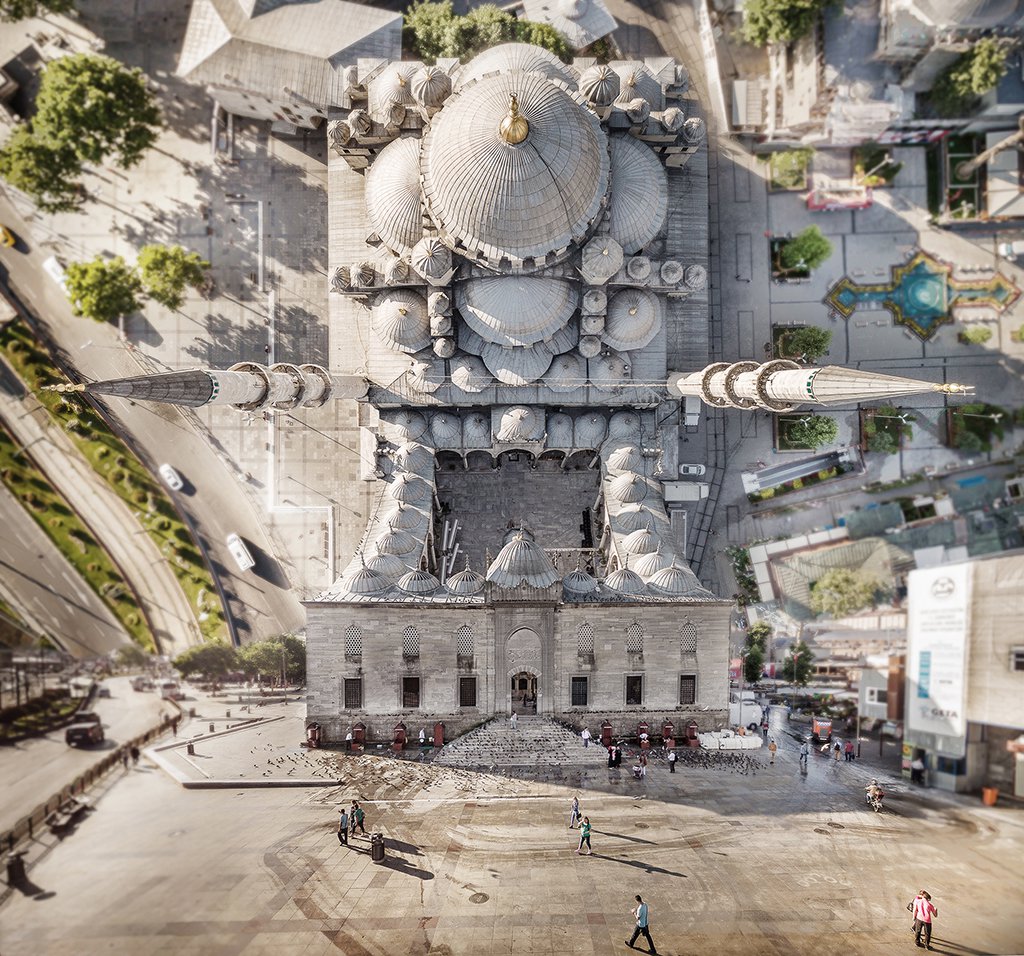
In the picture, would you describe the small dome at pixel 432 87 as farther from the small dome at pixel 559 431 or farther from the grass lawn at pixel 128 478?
the grass lawn at pixel 128 478

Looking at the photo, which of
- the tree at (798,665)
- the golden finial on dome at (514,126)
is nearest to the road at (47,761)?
the golden finial on dome at (514,126)

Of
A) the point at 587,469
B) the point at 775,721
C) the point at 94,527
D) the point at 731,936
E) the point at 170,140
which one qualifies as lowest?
the point at 731,936

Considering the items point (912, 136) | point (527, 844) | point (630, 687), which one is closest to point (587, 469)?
point (630, 687)

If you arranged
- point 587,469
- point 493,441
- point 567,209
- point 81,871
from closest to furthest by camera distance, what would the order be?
point 81,871 → point 567,209 → point 493,441 → point 587,469

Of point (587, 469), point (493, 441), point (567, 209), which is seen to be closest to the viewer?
point (567, 209)

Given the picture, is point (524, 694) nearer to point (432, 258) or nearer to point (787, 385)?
point (787, 385)

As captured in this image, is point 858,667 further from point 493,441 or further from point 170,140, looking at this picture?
point 170,140
